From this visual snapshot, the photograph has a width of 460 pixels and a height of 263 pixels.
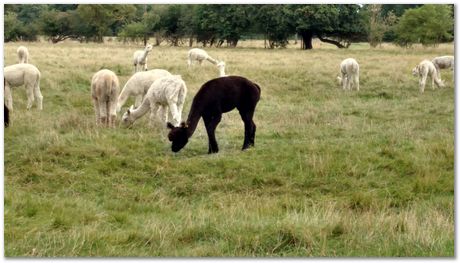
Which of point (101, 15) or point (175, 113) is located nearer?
point (175, 113)

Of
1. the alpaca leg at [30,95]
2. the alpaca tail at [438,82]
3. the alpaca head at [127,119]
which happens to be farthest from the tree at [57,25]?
the alpaca head at [127,119]

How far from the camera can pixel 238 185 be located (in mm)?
8039

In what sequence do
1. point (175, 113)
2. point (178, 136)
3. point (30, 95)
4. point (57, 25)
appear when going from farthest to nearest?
1. point (57, 25)
2. point (30, 95)
3. point (175, 113)
4. point (178, 136)

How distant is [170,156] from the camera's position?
9203 mm

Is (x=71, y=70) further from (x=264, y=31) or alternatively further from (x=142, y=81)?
(x=264, y=31)

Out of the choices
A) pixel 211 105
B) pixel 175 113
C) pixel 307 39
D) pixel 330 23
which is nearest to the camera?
pixel 211 105

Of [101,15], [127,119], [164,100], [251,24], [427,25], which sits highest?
[101,15]

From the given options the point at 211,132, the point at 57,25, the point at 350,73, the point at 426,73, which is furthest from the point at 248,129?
the point at 57,25

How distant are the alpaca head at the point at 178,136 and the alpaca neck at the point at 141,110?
1492mm

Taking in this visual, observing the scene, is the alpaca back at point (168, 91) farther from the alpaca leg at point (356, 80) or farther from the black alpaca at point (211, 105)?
the alpaca leg at point (356, 80)

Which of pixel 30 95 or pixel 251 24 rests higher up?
pixel 251 24

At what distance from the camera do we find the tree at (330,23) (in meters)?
38.1

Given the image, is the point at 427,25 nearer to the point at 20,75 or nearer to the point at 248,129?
the point at 20,75

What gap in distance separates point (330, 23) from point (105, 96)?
100 ft
